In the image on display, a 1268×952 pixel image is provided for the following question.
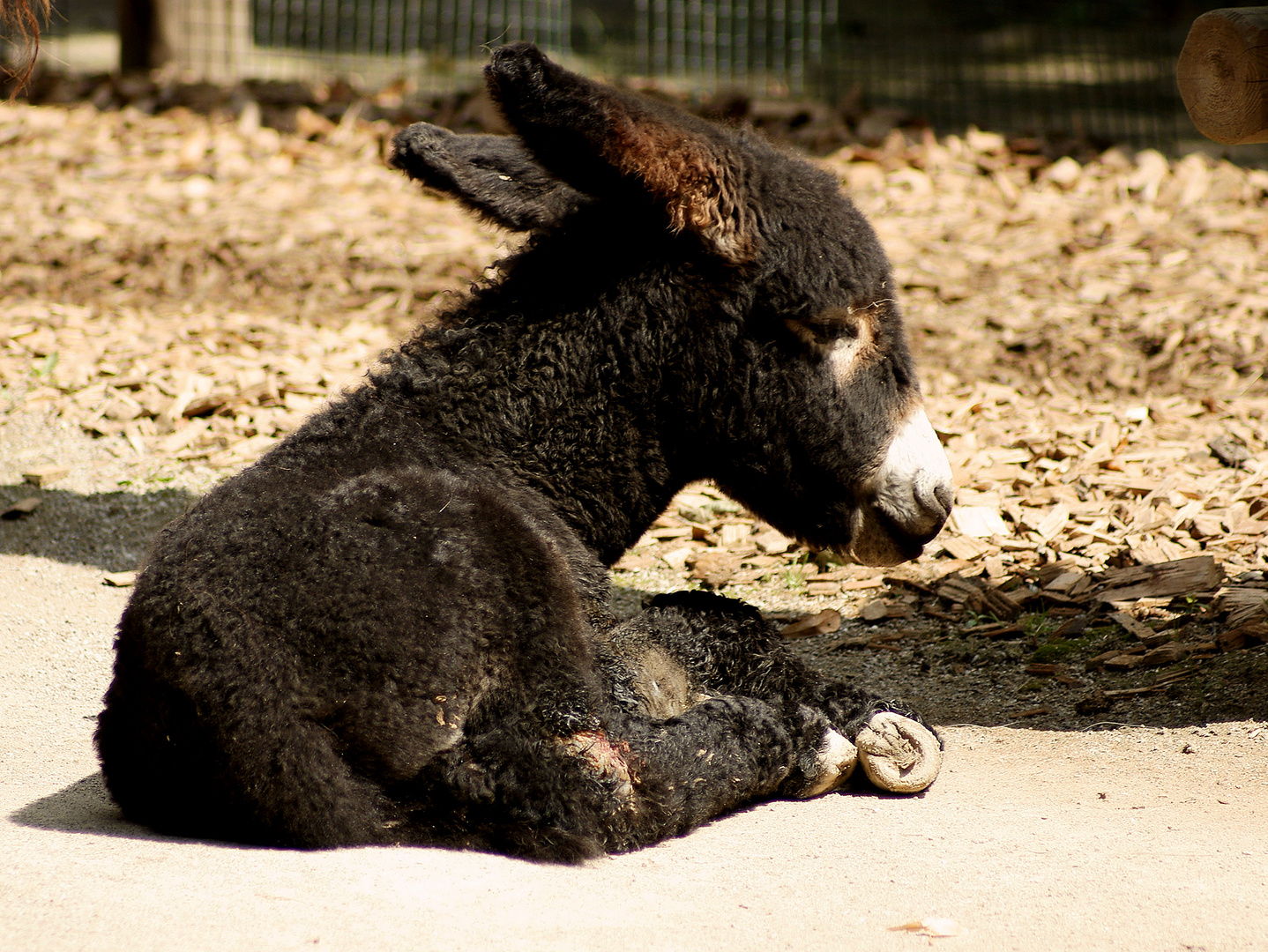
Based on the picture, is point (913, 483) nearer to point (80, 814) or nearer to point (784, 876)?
point (784, 876)

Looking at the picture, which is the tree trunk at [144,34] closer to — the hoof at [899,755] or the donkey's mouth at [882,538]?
the donkey's mouth at [882,538]

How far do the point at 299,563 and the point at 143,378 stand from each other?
441 centimetres

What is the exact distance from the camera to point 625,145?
285cm

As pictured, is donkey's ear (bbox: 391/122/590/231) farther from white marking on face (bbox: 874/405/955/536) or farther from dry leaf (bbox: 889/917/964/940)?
dry leaf (bbox: 889/917/964/940)

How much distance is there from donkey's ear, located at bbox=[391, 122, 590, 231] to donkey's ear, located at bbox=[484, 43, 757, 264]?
0.52 m

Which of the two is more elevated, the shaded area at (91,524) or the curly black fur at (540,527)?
the curly black fur at (540,527)

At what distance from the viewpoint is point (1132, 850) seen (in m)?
2.89

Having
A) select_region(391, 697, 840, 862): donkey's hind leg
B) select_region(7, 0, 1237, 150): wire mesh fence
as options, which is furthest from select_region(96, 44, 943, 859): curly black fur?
select_region(7, 0, 1237, 150): wire mesh fence

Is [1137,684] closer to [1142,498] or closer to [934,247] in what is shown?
[1142,498]

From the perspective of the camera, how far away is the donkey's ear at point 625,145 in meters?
2.70

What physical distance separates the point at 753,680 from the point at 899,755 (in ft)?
1.46

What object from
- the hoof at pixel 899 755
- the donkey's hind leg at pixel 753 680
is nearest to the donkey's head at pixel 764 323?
the donkey's hind leg at pixel 753 680

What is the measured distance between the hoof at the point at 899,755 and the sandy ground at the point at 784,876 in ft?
0.21

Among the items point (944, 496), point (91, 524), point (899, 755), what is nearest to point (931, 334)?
point (944, 496)
